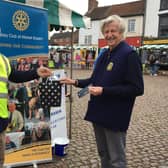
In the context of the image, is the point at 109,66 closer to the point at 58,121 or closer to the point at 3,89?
the point at 3,89

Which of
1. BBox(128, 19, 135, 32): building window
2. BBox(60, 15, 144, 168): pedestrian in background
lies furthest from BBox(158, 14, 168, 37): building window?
BBox(60, 15, 144, 168): pedestrian in background


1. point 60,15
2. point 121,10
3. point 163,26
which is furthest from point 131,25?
point 60,15

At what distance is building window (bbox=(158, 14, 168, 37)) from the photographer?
92.1ft

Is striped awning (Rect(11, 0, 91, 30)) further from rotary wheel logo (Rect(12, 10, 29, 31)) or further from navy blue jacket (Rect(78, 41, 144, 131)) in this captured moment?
navy blue jacket (Rect(78, 41, 144, 131))

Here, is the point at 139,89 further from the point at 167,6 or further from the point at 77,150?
the point at 167,6

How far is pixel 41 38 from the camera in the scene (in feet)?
12.5

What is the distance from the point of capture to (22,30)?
356 cm

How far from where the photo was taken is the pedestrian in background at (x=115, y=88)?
2.59 metres

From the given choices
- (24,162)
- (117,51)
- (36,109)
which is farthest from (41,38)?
(24,162)

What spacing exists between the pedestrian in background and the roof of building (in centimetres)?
2951

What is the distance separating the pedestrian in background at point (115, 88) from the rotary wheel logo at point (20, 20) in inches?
48.3

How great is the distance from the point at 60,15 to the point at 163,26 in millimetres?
25597

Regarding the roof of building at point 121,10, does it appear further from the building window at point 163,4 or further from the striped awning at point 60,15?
the striped awning at point 60,15

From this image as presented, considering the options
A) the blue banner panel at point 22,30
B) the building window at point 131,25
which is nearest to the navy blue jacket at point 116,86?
the blue banner panel at point 22,30
